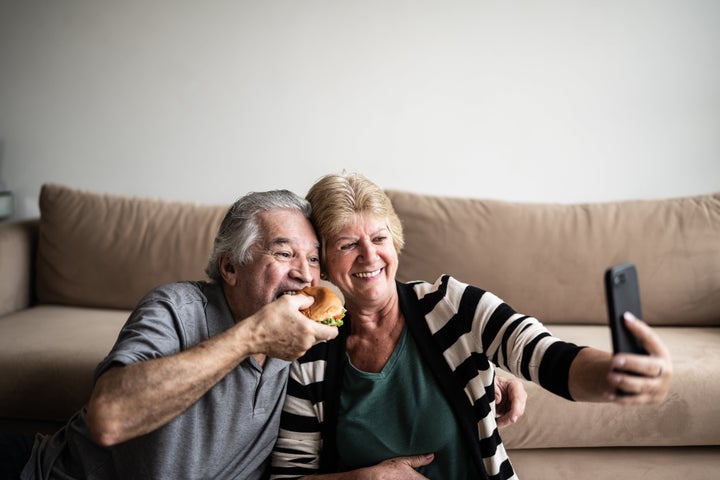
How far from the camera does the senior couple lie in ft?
4.00

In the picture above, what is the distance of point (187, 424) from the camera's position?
1.23 metres

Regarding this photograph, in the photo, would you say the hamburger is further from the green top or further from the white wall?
the white wall

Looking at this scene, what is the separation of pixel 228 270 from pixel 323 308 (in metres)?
0.31

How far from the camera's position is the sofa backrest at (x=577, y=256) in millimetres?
2336

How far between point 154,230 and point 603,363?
212 centimetres

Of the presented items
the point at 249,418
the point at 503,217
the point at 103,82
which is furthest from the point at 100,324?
the point at 503,217

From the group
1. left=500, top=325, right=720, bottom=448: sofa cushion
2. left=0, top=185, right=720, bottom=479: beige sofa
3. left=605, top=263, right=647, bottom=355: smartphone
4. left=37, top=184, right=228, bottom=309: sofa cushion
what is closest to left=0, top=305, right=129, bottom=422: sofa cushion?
left=0, top=185, right=720, bottom=479: beige sofa

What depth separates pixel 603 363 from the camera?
3.39 ft

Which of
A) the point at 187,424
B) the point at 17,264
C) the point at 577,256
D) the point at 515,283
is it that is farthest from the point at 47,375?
the point at 577,256

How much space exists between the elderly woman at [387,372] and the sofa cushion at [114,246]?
48.5 inches

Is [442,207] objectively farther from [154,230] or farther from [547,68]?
[154,230]

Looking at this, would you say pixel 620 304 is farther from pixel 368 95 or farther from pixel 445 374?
pixel 368 95

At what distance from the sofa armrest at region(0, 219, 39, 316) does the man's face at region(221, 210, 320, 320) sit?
172 cm

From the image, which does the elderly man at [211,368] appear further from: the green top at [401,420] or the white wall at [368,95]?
the white wall at [368,95]
